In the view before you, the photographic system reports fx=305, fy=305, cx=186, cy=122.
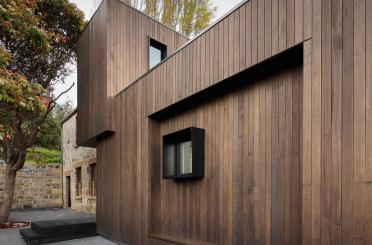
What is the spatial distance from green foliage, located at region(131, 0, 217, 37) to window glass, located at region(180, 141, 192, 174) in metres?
9.04

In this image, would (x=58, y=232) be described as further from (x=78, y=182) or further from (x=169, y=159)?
(x=78, y=182)

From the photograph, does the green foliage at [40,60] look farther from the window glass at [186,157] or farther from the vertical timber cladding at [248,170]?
the vertical timber cladding at [248,170]

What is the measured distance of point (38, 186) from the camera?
15602mm

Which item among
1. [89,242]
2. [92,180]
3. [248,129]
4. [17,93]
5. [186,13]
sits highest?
[186,13]

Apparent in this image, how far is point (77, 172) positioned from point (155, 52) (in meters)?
7.88

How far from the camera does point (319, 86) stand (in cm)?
→ 264

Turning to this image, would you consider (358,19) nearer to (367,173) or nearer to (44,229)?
(367,173)

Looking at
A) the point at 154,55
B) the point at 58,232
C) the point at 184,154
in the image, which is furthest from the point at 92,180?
the point at 184,154

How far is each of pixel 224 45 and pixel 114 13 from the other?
13.9ft

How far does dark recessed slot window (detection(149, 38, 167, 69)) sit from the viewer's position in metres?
8.02

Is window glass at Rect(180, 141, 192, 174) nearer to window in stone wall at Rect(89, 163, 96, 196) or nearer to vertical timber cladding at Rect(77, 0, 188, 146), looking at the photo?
vertical timber cladding at Rect(77, 0, 188, 146)

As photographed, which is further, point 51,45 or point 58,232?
point 51,45

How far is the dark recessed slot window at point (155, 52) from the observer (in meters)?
8.02

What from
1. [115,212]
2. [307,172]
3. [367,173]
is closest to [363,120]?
[367,173]
